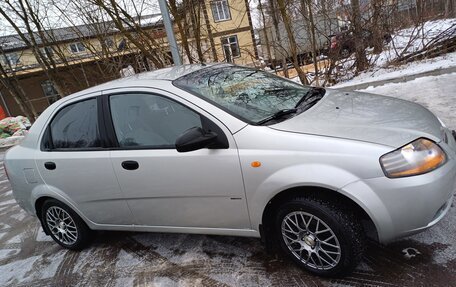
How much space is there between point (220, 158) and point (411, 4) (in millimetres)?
9652

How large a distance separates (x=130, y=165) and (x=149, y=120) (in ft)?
1.34

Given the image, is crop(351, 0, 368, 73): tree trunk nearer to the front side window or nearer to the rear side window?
the front side window

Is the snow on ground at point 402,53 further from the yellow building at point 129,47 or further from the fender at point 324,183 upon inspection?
the fender at point 324,183

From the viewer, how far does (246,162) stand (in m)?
2.51

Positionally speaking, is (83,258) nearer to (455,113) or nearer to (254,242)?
(254,242)

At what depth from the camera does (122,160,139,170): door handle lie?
9.59 ft

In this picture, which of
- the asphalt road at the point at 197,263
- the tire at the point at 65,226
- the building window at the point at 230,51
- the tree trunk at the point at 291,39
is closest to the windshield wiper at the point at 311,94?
the asphalt road at the point at 197,263

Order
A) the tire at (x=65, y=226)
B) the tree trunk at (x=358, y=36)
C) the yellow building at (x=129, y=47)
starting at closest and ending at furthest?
1. the tire at (x=65, y=226)
2. the tree trunk at (x=358, y=36)
3. the yellow building at (x=129, y=47)

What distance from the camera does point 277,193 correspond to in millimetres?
2471

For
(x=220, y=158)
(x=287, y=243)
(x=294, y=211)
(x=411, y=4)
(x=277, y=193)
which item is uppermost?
(x=411, y=4)

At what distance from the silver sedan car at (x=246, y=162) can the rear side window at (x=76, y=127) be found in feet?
0.05

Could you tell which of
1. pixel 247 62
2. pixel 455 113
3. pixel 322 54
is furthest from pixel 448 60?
pixel 247 62

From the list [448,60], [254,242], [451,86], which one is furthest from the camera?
[448,60]

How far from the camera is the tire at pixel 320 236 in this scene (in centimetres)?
236
